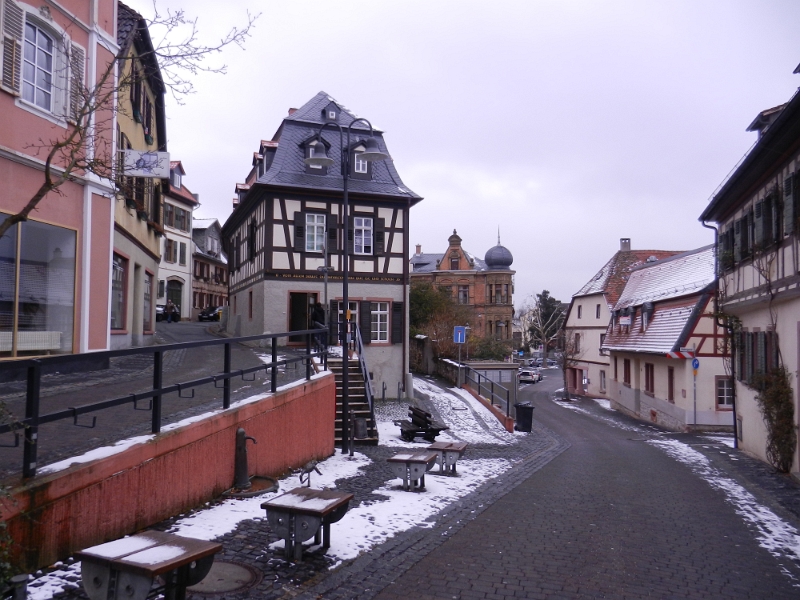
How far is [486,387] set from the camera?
28.4 metres

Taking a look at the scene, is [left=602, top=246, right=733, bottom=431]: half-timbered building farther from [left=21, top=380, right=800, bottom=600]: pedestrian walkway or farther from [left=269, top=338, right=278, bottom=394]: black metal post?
[left=269, top=338, right=278, bottom=394]: black metal post

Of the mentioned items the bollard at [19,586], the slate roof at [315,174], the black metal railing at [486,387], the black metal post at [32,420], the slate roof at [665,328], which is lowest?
the black metal railing at [486,387]

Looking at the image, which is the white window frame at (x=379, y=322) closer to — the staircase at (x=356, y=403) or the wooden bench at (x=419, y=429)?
the staircase at (x=356, y=403)

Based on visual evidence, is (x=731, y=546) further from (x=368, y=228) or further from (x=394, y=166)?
(x=394, y=166)

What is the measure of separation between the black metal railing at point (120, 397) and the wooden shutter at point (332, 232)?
622 inches

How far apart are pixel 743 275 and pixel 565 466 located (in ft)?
22.8

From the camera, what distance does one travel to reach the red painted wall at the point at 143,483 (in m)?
5.12

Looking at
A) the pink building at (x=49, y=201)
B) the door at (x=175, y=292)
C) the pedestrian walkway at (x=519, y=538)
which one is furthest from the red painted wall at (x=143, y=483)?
the door at (x=175, y=292)

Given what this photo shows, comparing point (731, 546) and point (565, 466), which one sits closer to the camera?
point (731, 546)

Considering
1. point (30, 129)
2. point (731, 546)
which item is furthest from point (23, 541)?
point (30, 129)

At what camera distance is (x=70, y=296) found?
43.2 ft

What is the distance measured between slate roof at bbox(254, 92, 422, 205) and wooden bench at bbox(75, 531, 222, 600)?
21.8m

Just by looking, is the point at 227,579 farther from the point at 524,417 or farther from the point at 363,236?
the point at 363,236

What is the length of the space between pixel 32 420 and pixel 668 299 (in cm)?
2907
